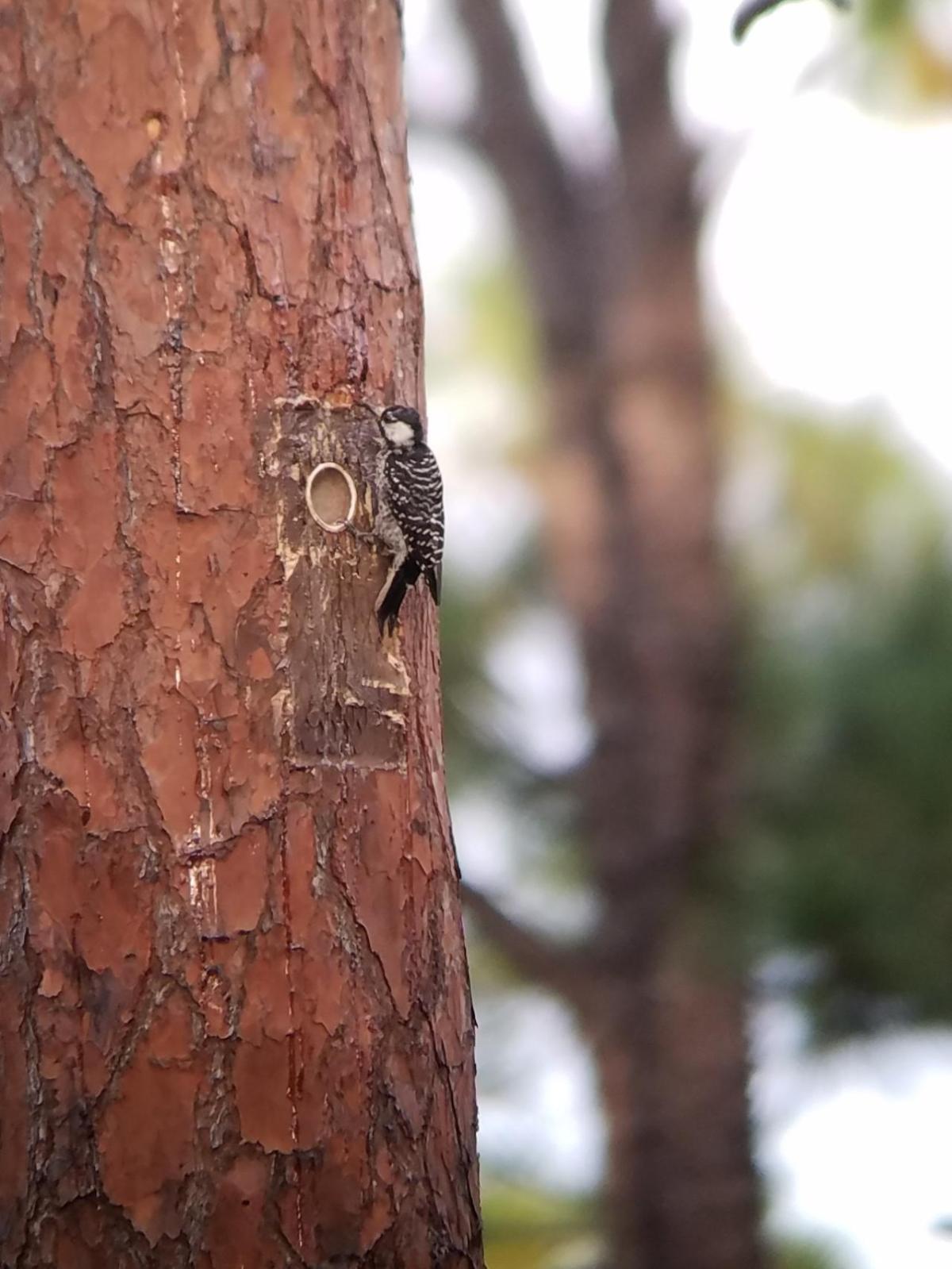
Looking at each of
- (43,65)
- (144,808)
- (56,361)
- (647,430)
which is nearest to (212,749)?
(144,808)

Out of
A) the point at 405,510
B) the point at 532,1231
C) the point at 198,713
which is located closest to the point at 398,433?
the point at 405,510

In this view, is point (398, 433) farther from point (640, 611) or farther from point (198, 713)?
point (640, 611)

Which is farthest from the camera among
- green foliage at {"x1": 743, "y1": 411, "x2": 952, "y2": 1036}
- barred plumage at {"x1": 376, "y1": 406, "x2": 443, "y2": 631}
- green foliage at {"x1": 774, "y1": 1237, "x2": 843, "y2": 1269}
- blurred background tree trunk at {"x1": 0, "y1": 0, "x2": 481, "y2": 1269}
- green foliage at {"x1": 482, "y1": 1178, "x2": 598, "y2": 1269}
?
green foliage at {"x1": 774, "y1": 1237, "x2": 843, "y2": 1269}

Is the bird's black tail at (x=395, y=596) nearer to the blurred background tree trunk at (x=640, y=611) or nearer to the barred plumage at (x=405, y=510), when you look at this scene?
the barred plumage at (x=405, y=510)

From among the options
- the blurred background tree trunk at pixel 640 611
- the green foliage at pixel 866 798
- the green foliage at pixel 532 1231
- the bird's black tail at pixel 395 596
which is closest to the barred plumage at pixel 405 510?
the bird's black tail at pixel 395 596

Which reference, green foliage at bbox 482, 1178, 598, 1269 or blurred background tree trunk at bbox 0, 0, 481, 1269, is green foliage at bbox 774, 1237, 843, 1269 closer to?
green foliage at bbox 482, 1178, 598, 1269

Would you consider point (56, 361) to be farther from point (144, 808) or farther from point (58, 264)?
point (144, 808)

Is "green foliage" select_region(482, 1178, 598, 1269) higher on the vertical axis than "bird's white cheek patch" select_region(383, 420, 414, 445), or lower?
lower

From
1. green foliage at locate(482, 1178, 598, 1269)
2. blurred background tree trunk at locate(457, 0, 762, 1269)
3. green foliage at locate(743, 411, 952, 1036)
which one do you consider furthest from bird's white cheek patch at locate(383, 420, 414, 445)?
green foliage at locate(482, 1178, 598, 1269)
